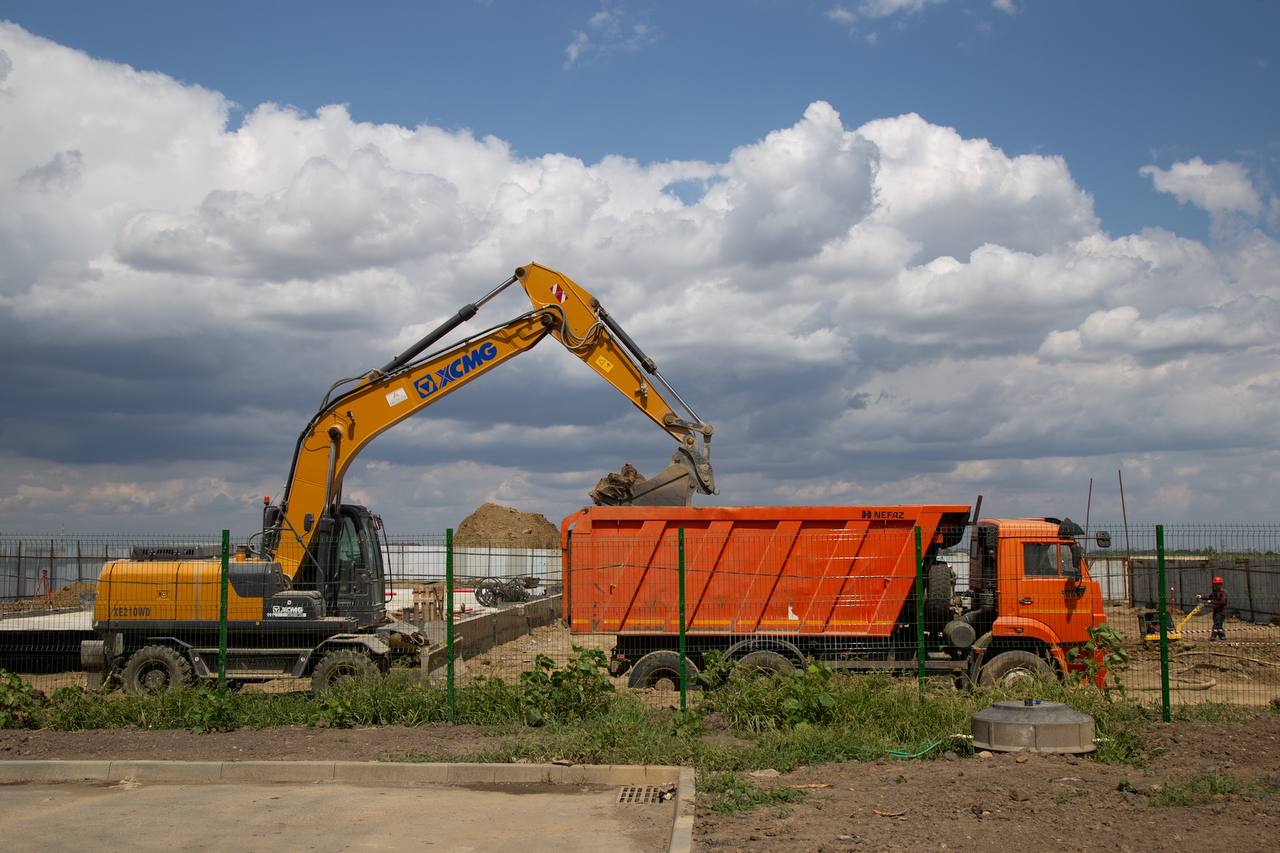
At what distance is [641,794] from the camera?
32.6 ft

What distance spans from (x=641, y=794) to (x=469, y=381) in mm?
8981

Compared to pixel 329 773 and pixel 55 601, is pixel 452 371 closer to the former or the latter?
pixel 329 773

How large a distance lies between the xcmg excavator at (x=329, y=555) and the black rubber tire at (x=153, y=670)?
17 mm

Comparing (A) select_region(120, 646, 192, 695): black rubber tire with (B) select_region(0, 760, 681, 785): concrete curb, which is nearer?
(B) select_region(0, 760, 681, 785): concrete curb

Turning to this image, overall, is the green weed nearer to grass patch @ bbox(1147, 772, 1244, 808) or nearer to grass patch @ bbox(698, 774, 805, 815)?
grass patch @ bbox(698, 774, 805, 815)

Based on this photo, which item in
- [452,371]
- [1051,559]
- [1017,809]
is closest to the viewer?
[1017,809]

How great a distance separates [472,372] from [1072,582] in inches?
359

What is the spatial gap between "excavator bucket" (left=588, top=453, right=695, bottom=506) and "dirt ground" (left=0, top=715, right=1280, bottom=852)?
5.55 metres

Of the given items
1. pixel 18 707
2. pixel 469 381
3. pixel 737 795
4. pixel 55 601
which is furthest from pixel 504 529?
pixel 737 795

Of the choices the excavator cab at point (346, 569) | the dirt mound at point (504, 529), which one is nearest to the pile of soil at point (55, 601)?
the excavator cab at point (346, 569)

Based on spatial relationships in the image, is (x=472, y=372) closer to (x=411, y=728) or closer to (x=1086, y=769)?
(x=411, y=728)

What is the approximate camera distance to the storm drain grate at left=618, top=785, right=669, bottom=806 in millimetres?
9695

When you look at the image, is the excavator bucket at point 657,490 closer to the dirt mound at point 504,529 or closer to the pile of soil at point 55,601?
the pile of soil at point 55,601

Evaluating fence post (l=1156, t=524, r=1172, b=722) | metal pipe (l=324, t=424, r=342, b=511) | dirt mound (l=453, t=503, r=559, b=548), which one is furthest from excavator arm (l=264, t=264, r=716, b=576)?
dirt mound (l=453, t=503, r=559, b=548)
